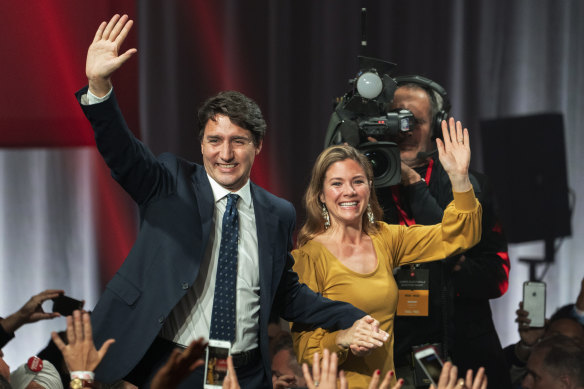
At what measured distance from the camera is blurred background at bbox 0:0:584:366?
12.7 ft

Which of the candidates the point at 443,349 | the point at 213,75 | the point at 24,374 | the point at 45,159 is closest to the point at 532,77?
the point at 213,75

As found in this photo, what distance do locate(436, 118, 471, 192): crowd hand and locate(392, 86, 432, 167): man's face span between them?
0.46 m

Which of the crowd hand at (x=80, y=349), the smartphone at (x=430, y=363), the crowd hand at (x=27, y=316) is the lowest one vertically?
the smartphone at (x=430, y=363)

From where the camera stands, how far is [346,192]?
2.70 metres

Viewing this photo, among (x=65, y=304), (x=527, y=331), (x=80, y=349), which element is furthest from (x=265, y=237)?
(x=527, y=331)

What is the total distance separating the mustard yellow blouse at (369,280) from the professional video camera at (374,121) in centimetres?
33

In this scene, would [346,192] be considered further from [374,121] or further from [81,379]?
[81,379]

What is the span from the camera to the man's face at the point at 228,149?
2.30 m

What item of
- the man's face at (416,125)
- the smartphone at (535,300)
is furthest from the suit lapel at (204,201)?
the smartphone at (535,300)

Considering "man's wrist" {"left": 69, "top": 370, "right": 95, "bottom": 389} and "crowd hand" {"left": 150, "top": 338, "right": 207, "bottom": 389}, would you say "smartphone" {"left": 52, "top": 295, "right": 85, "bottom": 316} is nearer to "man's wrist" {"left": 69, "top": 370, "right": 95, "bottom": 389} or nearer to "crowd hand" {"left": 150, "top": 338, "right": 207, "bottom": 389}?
"man's wrist" {"left": 69, "top": 370, "right": 95, "bottom": 389}

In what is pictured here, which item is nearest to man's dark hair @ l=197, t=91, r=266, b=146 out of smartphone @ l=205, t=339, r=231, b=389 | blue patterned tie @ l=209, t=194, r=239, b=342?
blue patterned tie @ l=209, t=194, r=239, b=342

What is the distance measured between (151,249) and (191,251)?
4.5 inches

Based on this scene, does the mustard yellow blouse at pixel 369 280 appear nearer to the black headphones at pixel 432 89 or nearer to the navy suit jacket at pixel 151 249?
the navy suit jacket at pixel 151 249

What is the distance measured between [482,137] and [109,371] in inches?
115
